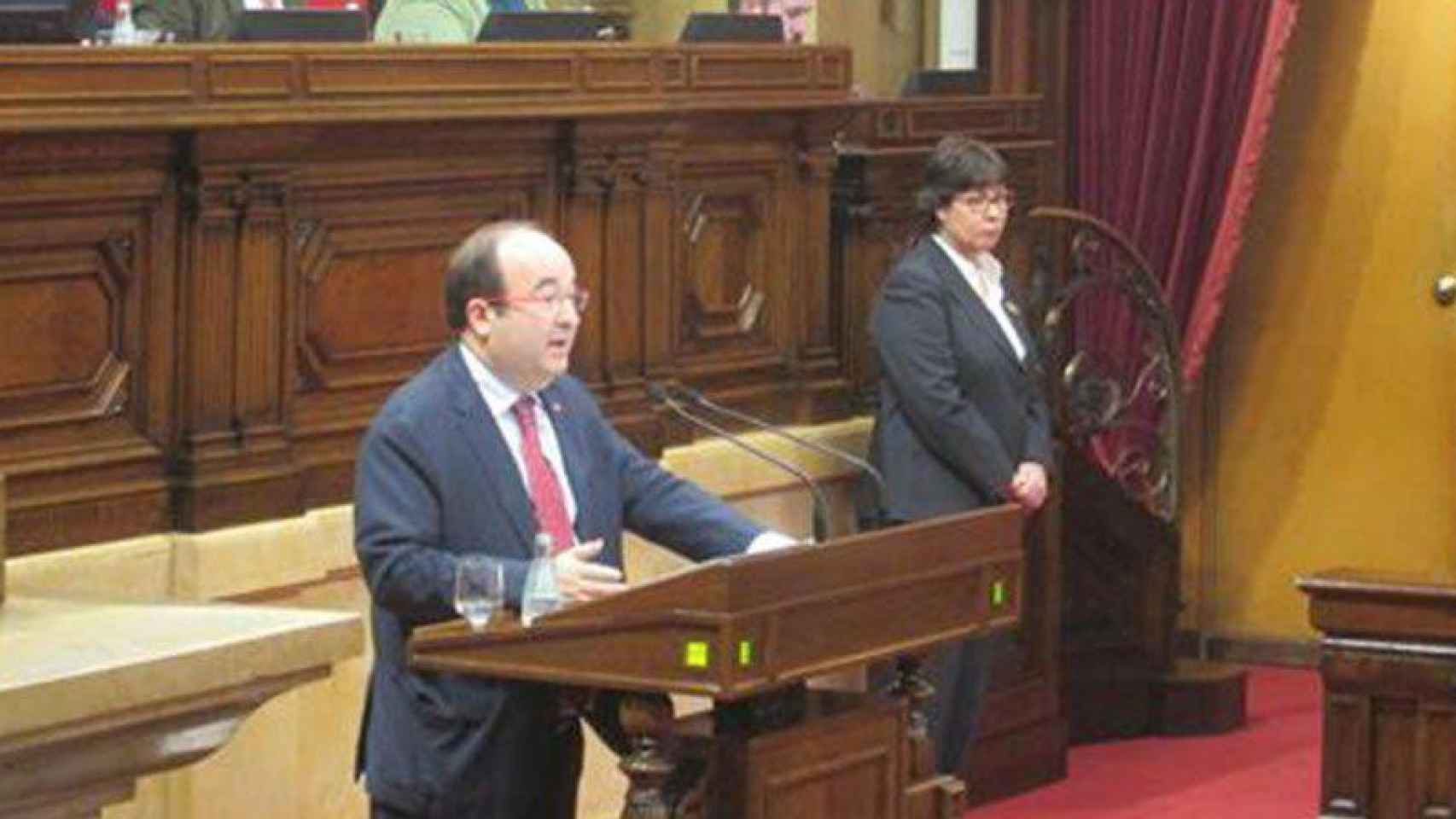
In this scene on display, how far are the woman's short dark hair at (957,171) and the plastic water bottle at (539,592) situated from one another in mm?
2970

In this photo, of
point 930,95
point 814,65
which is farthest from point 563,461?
point 930,95

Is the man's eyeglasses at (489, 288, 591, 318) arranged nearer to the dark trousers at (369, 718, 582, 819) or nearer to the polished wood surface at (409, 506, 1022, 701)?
the polished wood surface at (409, 506, 1022, 701)

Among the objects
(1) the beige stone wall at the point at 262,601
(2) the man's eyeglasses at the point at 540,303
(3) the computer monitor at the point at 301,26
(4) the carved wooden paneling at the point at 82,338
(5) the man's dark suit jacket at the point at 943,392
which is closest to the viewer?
(2) the man's eyeglasses at the point at 540,303

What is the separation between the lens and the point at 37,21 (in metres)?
5.95

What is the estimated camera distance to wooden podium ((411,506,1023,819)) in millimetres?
4805

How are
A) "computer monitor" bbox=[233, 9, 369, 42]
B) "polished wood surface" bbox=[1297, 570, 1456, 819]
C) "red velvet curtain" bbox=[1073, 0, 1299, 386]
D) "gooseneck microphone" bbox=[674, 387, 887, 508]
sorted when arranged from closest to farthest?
"computer monitor" bbox=[233, 9, 369, 42]
"polished wood surface" bbox=[1297, 570, 1456, 819]
"gooseneck microphone" bbox=[674, 387, 887, 508]
"red velvet curtain" bbox=[1073, 0, 1299, 386]

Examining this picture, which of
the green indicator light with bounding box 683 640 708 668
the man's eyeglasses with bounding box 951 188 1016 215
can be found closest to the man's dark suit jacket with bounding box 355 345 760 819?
the green indicator light with bounding box 683 640 708 668

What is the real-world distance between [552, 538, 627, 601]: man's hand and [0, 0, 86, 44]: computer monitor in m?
1.64

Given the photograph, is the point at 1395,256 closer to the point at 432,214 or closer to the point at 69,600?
the point at 432,214

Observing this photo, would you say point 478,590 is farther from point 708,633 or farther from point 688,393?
point 688,393

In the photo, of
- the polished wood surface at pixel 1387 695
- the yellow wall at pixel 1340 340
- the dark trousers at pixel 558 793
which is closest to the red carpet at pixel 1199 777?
the yellow wall at pixel 1340 340

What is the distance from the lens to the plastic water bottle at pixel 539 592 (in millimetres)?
4840

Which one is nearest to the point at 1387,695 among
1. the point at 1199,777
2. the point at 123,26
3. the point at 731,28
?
the point at 1199,777

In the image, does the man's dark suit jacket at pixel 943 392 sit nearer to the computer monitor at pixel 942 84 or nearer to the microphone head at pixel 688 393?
the microphone head at pixel 688 393
